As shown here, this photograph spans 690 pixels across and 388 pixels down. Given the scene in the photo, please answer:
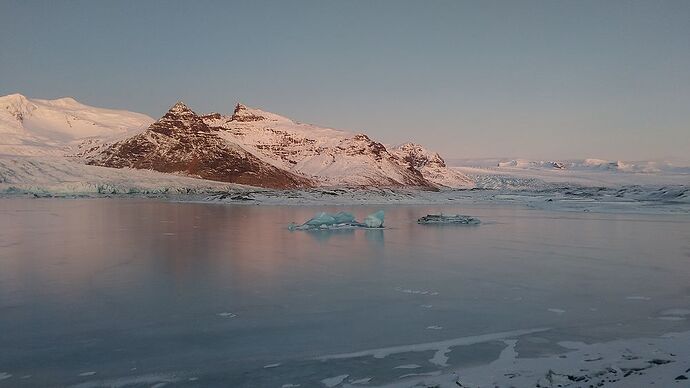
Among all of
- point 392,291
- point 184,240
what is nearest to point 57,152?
point 184,240

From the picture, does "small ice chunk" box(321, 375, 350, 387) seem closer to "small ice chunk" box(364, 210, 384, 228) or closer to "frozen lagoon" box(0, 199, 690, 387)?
"frozen lagoon" box(0, 199, 690, 387)

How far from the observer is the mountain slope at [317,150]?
5226 inches

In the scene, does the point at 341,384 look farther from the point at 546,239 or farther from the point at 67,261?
the point at 546,239

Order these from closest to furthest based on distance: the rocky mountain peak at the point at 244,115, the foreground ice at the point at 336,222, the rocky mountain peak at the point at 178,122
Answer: the foreground ice at the point at 336,222 < the rocky mountain peak at the point at 178,122 < the rocky mountain peak at the point at 244,115

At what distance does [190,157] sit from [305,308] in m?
122

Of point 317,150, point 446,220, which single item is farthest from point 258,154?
point 446,220

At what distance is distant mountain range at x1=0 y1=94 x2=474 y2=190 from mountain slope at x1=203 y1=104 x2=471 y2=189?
25 cm

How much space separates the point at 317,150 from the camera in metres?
152

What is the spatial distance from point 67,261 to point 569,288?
871 centimetres

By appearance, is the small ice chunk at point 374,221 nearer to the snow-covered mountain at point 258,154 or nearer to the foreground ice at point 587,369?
the foreground ice at point 587,369

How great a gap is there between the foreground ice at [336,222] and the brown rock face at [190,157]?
94.0 metres

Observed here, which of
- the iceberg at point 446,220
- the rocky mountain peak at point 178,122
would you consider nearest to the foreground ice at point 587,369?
the iceberg at point 446,220

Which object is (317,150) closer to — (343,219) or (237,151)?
(237,151)

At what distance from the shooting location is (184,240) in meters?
14.1
